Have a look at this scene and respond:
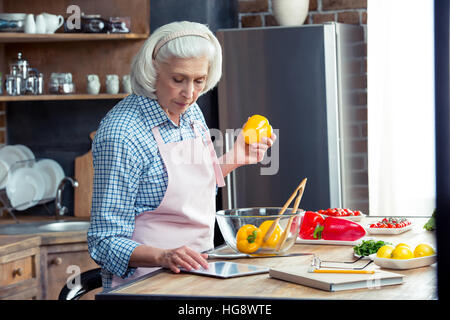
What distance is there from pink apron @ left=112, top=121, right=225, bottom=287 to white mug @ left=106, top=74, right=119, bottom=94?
1651 mm

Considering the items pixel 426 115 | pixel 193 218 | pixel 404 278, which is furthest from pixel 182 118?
pixel 426 115

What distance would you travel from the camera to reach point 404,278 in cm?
127

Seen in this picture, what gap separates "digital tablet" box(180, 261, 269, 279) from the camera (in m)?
1.33

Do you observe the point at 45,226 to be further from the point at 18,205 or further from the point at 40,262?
the point at 40,262

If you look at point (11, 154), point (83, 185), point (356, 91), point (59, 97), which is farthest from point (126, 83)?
point (356, 91)

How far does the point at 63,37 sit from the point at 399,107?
1.78 metres

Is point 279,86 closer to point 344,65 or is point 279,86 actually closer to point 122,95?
point 344,65

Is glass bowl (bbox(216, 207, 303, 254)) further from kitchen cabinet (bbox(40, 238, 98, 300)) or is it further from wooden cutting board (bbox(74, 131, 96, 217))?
wooden cutting board (bbox(74, 131, 96, 217))

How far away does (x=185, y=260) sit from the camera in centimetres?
138

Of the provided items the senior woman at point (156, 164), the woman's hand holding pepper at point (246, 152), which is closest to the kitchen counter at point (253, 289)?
the senior woman at point (156, 164)

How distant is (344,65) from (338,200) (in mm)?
695

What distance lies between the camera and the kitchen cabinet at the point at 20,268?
2549 mm

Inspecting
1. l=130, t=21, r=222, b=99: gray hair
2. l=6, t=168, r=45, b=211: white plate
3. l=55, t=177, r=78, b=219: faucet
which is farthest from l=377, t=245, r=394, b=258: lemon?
l=6, t=168, r=45, b=211: white plate

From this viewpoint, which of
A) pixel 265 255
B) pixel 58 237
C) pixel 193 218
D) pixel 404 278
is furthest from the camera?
pixel 58 237
